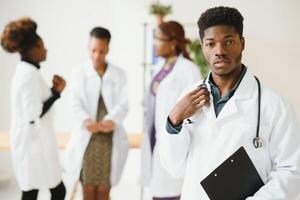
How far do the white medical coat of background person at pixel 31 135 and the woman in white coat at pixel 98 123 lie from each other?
4.7 inches

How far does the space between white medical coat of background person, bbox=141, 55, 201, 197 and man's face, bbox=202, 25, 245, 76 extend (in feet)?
2.83

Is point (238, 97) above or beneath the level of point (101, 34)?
beneath

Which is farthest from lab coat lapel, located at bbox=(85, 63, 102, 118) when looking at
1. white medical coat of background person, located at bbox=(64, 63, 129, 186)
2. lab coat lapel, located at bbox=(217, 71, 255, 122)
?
lab coat lapel, located at bbox=(217, 71, 255, 122)

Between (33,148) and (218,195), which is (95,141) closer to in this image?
(33,148)

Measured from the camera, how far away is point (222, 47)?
32.0 inches

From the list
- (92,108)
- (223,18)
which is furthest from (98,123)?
(223,18)

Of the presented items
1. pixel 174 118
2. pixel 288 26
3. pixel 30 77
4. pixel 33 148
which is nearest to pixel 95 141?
pixel 33 148

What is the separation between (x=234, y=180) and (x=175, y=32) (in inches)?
38.6

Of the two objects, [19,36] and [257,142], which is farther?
[19,36]

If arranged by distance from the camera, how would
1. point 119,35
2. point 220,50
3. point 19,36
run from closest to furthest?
point 220,50 → point 19,36 → point 119,35

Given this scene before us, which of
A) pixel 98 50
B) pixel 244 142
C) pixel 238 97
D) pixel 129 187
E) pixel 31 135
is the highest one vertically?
pixel 98 50

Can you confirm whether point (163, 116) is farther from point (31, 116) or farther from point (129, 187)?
point (31, 116)

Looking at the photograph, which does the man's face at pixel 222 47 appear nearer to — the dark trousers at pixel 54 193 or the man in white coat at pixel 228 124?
the man in white coat at pixel 228 124

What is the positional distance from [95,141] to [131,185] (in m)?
0.31
